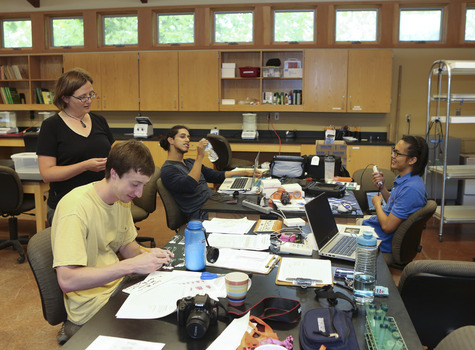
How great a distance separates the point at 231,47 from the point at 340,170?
3337 mm

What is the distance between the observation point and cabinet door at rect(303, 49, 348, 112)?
20.5 ft

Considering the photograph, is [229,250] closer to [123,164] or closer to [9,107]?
[123,164]

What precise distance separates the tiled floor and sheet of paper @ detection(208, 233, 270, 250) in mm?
1091

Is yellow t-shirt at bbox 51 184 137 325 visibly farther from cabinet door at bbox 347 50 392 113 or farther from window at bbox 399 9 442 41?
window at bbox 399 9 442 41

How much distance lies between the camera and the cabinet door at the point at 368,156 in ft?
19.8

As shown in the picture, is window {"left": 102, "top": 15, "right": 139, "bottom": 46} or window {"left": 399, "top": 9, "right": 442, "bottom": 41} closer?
window {"left": 399, "top": 9, "right": 442, "bottom": 41}

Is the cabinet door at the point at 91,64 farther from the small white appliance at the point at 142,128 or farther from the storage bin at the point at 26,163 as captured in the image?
the storage bin at the point at 26,163

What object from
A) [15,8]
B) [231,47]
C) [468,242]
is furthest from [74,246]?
[15,8]

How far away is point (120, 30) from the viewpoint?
23.0 feet

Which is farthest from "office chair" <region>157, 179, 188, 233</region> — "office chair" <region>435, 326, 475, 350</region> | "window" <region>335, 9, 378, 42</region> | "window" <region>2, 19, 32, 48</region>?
"window" <region>2, 19, 32, 48</region>

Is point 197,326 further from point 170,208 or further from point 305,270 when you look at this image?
point 170,208

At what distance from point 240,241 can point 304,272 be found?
462 millimetres

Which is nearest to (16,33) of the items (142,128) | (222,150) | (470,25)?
(142,128)

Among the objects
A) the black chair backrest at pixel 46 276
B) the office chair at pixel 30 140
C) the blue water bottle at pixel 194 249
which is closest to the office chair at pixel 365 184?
the blue water bottle at pixel 194 249
